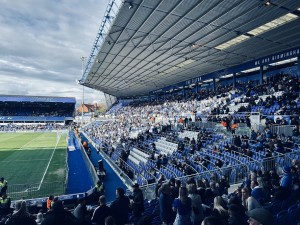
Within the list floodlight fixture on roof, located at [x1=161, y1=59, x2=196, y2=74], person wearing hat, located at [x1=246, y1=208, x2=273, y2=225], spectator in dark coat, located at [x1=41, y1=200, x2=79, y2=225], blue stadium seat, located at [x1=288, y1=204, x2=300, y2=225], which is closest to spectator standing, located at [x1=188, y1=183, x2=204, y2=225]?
blue stadium seat, located at [x1=288, y1=204, x2=300, y2=225]

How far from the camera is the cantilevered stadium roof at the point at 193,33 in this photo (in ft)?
51.7

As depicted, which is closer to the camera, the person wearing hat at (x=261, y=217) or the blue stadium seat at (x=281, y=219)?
the person wearing hat at (x=261, y=217)

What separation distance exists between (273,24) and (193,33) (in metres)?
5.64

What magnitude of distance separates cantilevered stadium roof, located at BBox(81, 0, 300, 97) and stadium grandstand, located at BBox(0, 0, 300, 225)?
0.27ft

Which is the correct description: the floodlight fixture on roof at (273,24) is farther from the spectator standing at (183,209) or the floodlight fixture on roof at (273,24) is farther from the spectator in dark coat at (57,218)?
the spectator in dark coat at (57,218)

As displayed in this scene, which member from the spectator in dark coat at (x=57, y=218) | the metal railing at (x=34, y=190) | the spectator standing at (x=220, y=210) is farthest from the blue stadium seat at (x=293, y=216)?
the metal railing at (x=34, y=190)

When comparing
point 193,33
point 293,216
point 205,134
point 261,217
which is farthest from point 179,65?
point 261,217

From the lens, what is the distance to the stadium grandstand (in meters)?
5.12

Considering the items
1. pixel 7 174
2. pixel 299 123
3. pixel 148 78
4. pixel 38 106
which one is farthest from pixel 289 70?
pixel 38 106

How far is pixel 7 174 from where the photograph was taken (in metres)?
18.1

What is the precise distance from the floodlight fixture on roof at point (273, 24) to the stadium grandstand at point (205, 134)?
0.23 feet

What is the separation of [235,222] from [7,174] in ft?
60.9

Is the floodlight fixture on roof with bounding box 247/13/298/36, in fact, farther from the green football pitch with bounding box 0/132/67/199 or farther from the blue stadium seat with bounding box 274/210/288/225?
the green football pitch with bounding box 0/132/67/199

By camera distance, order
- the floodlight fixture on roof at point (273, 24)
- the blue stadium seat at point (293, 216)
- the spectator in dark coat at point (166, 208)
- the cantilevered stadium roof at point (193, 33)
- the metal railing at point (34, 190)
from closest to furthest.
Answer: the blue stadium seat at point (293, 216) < the spectator in dark coat at point (166, 208) < the metal railing at point (34, 190) < the cantilevered stadium roof at point (193, 33) < the floodlight fixture on roof at point (273, 24)
